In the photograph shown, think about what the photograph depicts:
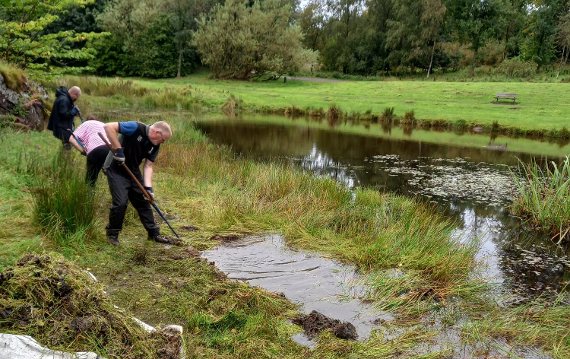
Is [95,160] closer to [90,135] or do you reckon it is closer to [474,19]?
[90,135]

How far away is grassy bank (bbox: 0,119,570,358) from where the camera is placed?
381cm

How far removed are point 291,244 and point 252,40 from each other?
122 ft

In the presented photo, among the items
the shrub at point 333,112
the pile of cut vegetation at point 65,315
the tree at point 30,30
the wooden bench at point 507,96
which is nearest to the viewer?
the pile of cut vegetation at point 65,315

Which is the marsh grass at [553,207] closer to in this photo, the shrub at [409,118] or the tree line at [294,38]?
the shrub at [409,118]

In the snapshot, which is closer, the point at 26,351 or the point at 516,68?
the point at 26,351

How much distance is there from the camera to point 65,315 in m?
3.01

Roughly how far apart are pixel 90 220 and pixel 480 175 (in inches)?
435

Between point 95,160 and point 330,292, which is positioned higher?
point 95,160

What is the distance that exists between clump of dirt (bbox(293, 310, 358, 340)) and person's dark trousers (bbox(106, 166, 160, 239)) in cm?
270

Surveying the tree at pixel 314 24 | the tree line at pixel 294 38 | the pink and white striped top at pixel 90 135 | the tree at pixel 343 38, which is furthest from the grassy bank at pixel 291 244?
the tree at pixel 314 24

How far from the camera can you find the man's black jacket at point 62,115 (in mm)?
8062

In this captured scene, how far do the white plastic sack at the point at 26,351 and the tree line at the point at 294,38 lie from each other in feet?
130

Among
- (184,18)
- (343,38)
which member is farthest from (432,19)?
(184,18)

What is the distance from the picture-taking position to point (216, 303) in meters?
4.14
